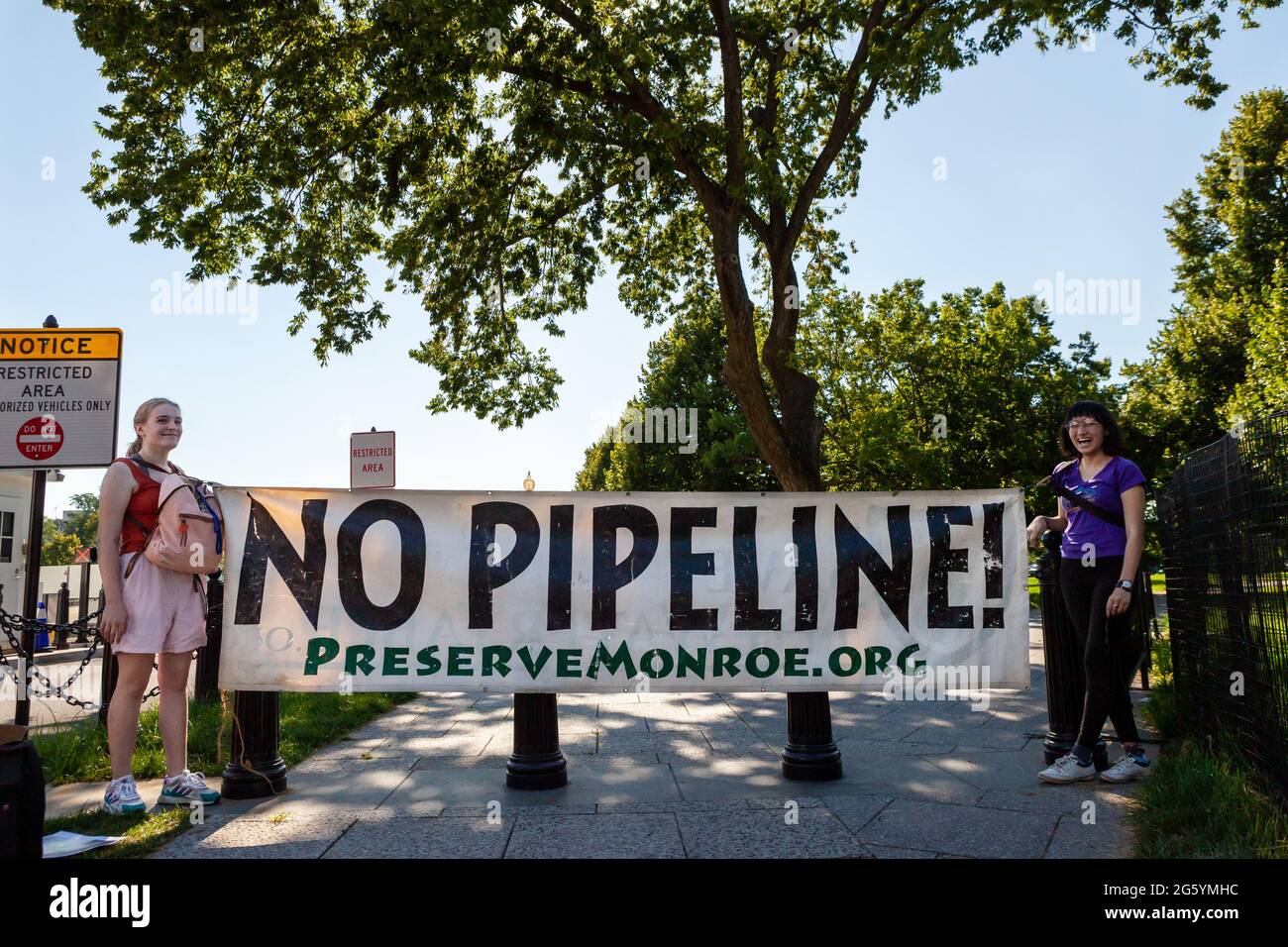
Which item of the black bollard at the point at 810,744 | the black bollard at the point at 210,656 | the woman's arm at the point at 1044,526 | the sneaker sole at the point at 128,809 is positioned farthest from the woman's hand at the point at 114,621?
the woman's arm at the point at 1044,526

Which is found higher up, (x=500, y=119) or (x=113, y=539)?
(x=500, y=119)

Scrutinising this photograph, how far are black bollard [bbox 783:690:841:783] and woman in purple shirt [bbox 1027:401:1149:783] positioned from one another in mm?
1213

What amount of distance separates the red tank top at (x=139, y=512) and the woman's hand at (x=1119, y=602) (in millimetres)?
5325

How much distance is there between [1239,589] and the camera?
469cm

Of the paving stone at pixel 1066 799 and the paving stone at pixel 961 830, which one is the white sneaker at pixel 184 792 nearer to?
the paving stone at pixel 961 830

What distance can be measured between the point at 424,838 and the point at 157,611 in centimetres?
198

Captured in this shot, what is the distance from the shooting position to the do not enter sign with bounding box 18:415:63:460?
6.96 metres

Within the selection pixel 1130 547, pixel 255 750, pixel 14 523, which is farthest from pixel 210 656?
pixel 14 523

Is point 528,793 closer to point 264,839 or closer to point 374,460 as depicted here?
point 264,839

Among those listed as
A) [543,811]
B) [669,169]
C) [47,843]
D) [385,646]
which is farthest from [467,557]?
[669,169]

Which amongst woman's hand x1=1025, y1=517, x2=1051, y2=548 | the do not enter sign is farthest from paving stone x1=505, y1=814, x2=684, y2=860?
the do not enter sign
